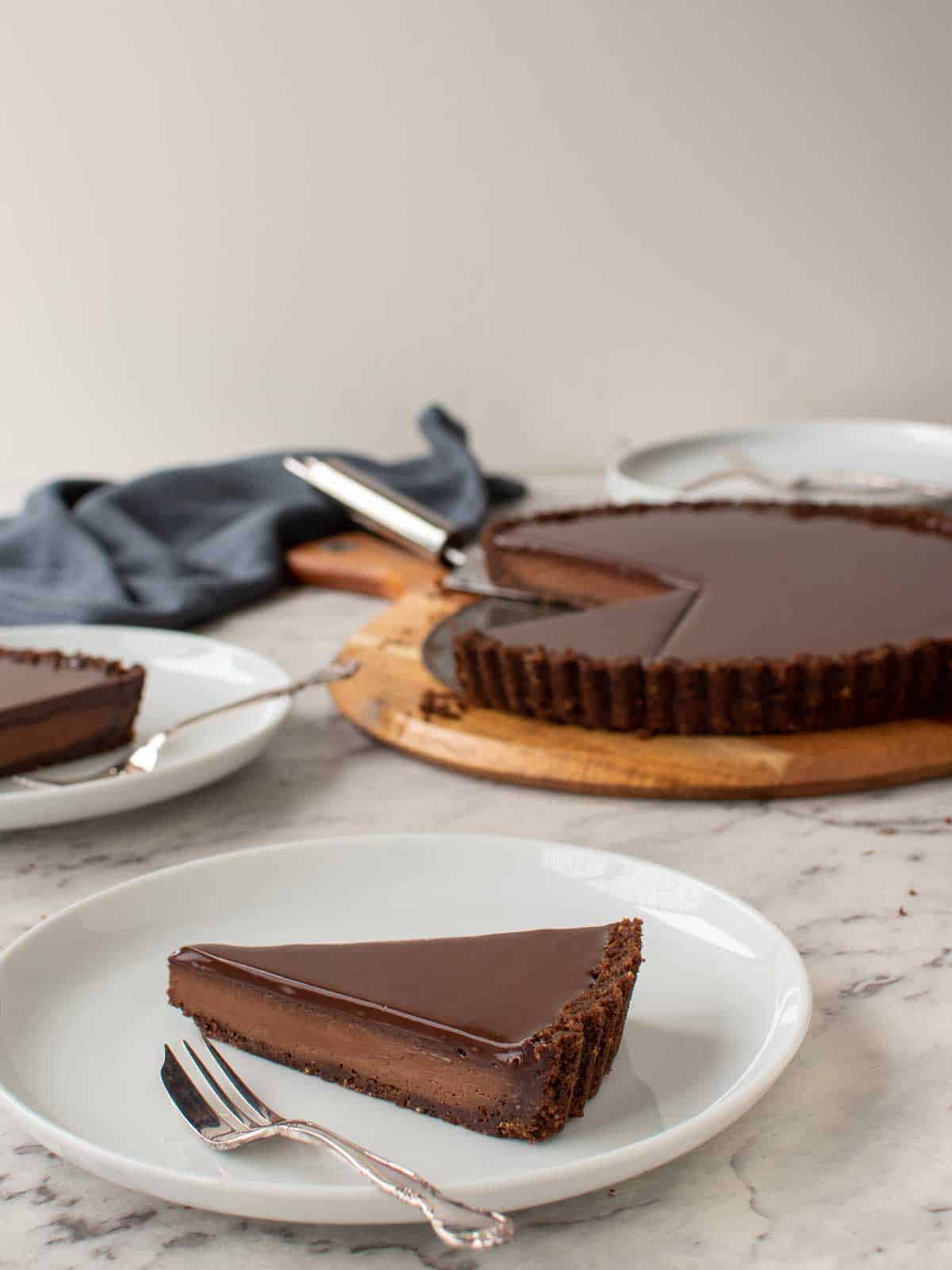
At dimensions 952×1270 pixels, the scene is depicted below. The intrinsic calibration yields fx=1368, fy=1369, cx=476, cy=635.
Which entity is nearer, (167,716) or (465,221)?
(167,716)

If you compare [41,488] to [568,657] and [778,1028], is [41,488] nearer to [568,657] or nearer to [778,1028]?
[568,657]

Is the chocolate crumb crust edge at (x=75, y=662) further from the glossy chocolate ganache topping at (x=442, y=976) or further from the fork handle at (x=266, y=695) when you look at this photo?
the glossy chocolate ganache topping at (x=442, y=976)

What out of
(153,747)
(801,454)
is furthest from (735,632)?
(801,454)

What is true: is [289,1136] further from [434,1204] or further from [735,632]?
[735,632]

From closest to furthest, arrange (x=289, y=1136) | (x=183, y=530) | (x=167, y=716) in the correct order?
(x=289, y=1136) < (x=167, y=716) < (x=183, y=530)

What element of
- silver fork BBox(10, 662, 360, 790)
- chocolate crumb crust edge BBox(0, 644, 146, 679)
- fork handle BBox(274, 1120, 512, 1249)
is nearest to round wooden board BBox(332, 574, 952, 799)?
silver fork BBox(10, 662, 360, 790)

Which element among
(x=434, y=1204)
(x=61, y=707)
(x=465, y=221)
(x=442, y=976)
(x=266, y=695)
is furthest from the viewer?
(x=465, y=221)
